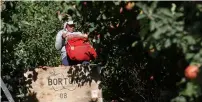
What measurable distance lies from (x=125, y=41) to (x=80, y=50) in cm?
114

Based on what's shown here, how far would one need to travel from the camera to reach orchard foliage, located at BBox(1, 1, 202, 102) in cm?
328

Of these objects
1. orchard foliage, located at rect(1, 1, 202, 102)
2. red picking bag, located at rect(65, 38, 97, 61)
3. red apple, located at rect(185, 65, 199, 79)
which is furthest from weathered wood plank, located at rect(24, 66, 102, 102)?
red apple, located at rect(185, 65, 199, 79)

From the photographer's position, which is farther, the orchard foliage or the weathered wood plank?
the weathered wood plank

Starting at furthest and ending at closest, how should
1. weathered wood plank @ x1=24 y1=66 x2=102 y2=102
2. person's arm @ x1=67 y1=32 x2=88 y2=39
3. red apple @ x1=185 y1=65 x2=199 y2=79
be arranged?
1. person's arm @ x1=67 y1=32 x2=88 y2=39
2. weathered wood plank @ x1=24 y1=66 x2=102 y2=102
3. red apple @ x1=185 y1=65 x2=199 y2=79

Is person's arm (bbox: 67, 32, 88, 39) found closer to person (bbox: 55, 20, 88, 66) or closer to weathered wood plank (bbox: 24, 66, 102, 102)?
person (bbox: 55, 20, 88, 66)

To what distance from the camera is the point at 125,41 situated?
4.80 metres

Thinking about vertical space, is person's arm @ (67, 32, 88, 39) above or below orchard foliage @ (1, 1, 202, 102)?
above

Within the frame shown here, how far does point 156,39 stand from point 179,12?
27 cm

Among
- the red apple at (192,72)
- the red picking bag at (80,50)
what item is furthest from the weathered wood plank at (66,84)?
the red apple at (192,72)

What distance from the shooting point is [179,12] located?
11.2 feet

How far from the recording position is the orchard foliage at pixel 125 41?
10.8 ft

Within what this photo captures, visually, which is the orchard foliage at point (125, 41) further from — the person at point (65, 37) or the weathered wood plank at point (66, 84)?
the person at point (65, 37)

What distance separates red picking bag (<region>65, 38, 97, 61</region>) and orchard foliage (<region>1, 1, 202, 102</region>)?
13 centimetres

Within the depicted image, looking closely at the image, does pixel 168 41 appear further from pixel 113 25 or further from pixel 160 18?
pixel 113 25
